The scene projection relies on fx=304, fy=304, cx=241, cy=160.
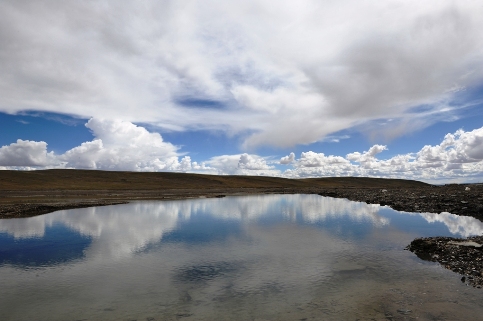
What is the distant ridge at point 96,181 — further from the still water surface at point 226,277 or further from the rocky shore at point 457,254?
the rocky shore at point 457,254

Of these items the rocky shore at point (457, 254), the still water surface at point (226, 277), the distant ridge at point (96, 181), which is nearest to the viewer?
the still water surface at point (226, 277)

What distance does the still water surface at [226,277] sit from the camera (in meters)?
10.2

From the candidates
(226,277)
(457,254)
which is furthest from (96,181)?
(457,254)

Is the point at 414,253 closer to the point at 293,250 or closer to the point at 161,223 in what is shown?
the point at 293,250

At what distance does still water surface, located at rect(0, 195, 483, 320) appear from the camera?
33.4 ft

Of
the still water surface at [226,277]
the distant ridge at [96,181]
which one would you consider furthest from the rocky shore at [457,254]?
the distant ridge at [96,181]

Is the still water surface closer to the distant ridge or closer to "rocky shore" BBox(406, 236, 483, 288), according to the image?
"rocky shore" BBox(406, 236, 483, 288)

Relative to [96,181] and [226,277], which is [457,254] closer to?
[226,277]

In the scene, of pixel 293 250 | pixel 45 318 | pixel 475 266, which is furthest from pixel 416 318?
pixel 45 318

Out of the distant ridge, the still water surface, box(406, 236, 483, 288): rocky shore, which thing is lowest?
the still water surface

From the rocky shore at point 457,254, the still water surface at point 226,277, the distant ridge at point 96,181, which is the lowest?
the still water surface at point 226,277

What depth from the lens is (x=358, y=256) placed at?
55.1 feet

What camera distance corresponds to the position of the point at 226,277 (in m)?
13.4

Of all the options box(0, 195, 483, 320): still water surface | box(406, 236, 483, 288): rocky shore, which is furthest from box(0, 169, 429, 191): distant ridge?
box(406, 236, 483, 288): rocky shore
